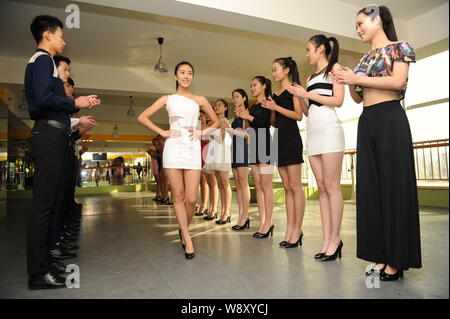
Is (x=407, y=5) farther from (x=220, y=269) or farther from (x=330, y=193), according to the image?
(x=220, y=269)

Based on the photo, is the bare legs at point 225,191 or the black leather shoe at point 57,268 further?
the bare legs at point 225,191

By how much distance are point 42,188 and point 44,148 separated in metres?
0.23

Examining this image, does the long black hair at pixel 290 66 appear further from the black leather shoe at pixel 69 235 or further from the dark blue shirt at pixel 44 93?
the black leather shoe at pixel 69 235

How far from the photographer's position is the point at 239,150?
3633 millimetres

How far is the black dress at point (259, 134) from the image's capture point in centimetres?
317

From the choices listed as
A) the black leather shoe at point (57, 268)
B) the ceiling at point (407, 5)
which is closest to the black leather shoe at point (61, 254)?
the black leather shoe at point (57, 268)

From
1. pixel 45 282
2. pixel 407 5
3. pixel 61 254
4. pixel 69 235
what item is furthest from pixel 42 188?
pixel 407 5

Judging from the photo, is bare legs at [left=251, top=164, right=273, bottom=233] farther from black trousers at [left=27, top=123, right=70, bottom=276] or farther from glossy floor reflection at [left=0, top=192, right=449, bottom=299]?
black trousers at [left=27, top=123, right=70, bottom=276]

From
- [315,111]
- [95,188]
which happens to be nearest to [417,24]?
[315,111]

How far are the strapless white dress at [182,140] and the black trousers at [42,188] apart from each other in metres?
0.82

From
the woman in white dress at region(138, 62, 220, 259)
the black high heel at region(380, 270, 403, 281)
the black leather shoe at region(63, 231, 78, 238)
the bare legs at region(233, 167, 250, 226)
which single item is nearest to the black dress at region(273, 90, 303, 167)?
the woman in white dress at region(138, 62, 220, 259)

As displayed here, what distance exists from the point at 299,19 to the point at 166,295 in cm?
406

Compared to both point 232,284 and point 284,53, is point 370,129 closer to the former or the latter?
point 232,284

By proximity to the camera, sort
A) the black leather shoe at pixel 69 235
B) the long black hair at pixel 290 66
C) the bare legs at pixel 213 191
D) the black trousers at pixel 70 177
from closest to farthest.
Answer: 1. the black trousers at pixel 70 177
2. the long black hair at pixel 290 66
3. the black leather shoe at pixel 69 235
4. the bare legs at pixel 213 191
